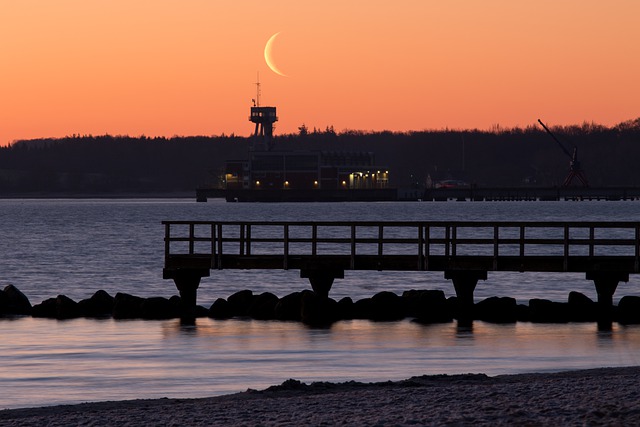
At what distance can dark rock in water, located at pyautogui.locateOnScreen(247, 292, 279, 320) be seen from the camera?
124 feet

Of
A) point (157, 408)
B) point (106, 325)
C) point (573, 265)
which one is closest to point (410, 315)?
point (573, 265)

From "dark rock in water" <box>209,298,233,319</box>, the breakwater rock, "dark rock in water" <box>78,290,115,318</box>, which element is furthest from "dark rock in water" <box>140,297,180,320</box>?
"dark rock in water" <box>78,290,115,318</box>

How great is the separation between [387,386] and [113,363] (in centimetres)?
964

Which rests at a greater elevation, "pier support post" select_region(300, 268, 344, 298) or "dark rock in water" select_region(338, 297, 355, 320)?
"pier support post" select_region(300, 268, 344, 298)

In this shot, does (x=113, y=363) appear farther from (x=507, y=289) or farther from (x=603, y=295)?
(x=507, y=289)

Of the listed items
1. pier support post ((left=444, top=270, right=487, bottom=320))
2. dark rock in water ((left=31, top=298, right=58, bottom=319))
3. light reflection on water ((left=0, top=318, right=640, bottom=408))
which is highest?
pier support post ((left=444, top=270, right=487, bottom=320))

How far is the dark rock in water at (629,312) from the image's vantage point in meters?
36.4

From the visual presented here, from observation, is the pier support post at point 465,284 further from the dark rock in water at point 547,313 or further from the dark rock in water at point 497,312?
the dark rock in water at point 547,313

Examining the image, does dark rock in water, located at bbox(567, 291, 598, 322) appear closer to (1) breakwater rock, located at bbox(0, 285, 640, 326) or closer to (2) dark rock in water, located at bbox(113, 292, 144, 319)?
(1) breakwater rock, located at bbox(0, 285, 640, 326)

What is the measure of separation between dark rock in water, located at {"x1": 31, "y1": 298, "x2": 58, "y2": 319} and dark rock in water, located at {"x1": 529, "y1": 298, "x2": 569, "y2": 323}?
50.5 feet

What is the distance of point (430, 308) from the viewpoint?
37188 mm

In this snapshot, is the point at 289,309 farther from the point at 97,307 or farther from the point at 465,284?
the point at 97,307

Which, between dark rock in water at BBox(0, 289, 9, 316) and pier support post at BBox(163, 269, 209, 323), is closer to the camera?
pier support post at BBox(163, 269, 209, 323)

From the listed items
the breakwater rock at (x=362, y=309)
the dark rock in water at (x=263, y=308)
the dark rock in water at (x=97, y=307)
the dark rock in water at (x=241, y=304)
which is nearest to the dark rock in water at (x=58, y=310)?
the breakwater rock at (x=362, y=309)
